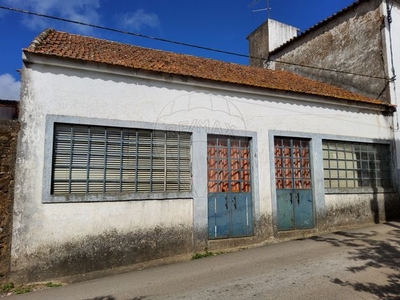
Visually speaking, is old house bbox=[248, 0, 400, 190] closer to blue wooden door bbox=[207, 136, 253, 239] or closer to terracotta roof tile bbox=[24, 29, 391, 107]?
terracotta roof tile bbox=[24, 29, 391, 107]

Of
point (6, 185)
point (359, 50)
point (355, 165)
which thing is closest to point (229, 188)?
point (355, 165)

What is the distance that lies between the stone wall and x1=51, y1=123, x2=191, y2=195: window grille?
67cm

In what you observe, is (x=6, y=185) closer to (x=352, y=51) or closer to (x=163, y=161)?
(x=163, y=161)

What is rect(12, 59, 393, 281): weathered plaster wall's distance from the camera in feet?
17.6

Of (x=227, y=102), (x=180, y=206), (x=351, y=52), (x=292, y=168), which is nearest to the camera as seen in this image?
(x=180, y=206)

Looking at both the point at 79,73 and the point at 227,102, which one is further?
the point at 227,102

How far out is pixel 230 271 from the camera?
209 inches

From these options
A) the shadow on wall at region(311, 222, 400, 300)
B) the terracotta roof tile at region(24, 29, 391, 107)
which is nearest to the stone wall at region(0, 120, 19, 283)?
the terracotta roof tile at region(24, 29, 391, 107)

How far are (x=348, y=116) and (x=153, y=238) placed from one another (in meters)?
6.58

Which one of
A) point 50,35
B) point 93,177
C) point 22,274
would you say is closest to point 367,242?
point 93,177

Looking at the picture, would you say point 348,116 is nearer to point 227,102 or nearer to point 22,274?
point 227,102

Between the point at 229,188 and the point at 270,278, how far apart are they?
2668mm

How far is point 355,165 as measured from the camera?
8953mm

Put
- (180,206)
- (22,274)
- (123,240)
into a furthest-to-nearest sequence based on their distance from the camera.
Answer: (180,206) < (123,240) < (22,274)
